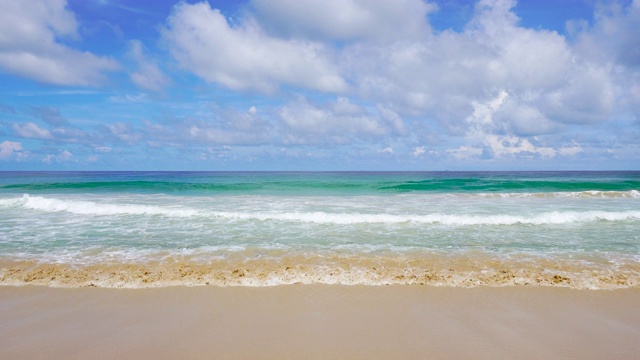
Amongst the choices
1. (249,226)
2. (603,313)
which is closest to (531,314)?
(603,313)

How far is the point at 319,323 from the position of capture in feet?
A: 14.7

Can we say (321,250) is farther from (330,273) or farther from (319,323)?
(319,323)

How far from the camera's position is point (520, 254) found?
772 centimetres

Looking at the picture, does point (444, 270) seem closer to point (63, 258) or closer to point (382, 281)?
point (382, 281)

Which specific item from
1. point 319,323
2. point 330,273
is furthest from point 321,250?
point 319,323

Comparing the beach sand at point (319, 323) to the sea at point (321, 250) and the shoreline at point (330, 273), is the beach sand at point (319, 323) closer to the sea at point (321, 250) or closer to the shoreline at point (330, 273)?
the shoreline at point (330, 273)

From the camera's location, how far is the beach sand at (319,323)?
3.86m

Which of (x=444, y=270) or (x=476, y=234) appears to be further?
(x=476, y=234)

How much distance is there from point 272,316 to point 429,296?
2500 mm

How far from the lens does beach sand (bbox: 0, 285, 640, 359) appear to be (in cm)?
386

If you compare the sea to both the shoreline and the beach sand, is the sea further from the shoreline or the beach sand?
the beach sand

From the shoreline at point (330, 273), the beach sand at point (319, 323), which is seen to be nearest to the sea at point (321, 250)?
the shoreline at point (330, 273)

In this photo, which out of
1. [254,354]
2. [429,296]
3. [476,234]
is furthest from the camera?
[476,234]

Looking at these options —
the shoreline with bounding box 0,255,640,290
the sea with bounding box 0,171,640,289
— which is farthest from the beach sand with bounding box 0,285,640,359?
the sea with bounding box 0,171,640,289
